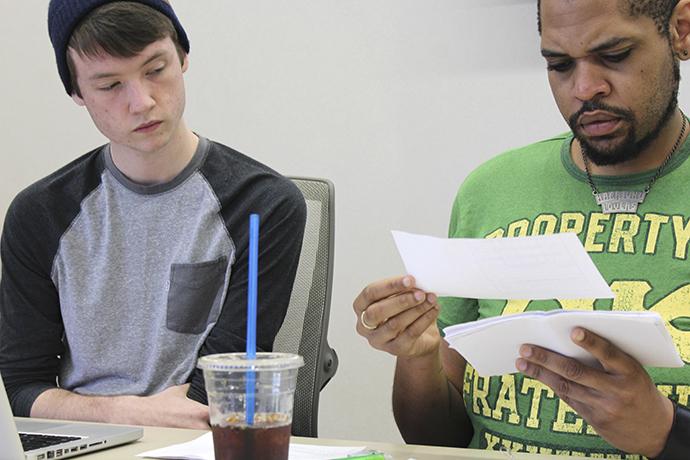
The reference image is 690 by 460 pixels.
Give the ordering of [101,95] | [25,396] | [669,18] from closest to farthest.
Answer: [669,18], [25,396], [101,95]

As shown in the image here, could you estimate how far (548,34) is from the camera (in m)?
1.31

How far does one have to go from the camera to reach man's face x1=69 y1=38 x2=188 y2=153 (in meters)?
1.67

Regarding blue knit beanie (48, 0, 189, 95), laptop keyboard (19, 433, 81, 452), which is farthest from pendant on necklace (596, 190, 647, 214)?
blue knit beanie (48, 0, 189, 95)

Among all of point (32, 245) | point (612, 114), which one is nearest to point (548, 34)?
point (612, 114)

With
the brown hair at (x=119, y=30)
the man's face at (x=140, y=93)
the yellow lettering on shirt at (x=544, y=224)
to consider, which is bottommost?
the yellow lettering on shirt at (x=544, y=224)

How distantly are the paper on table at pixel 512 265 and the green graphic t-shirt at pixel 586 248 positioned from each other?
1.00 feet

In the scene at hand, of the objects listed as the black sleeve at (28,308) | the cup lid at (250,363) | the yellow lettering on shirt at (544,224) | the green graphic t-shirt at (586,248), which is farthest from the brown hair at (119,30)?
the cup lid at (250,363)

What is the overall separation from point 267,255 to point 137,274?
24cm

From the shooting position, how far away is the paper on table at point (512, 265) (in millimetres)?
925

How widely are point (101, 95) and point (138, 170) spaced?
0.51ft

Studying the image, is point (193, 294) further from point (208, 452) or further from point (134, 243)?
point (208, 452)

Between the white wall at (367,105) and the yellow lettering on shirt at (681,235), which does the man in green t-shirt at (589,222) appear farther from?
the white wall at (367,105)

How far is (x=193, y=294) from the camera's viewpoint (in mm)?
1652

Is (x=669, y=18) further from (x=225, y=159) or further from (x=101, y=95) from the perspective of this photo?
(x=101, y=95)
